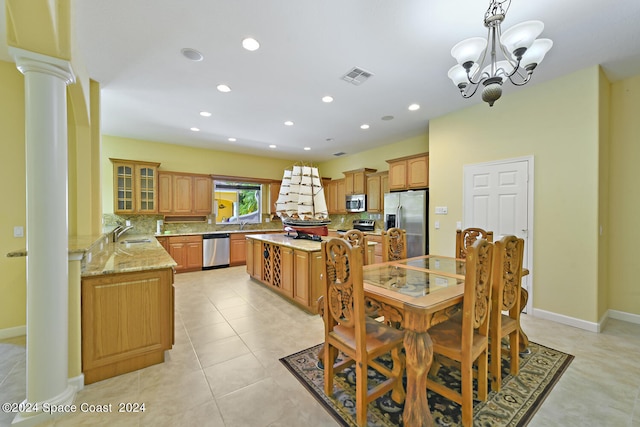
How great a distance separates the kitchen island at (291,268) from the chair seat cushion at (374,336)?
34.2 inches

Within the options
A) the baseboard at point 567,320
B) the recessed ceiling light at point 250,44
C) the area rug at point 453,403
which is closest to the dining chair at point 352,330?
the area rug at point 453,403

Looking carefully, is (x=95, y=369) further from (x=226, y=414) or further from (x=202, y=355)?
(x=226, y=414)

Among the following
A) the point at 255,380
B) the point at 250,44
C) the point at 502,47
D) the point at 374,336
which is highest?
the point at 250,44

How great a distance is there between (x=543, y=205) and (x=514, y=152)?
78 cm

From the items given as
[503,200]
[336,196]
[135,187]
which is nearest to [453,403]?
[503,200]

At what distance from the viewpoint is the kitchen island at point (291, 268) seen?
3289 mm

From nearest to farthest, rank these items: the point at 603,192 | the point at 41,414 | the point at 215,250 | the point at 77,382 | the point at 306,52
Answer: the point at 41,414
the point at 77,382
the point at 306,52
the point at 603,192
the point at 215,250

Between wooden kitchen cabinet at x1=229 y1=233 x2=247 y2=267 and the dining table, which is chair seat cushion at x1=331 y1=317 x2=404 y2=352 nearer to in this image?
the dining table

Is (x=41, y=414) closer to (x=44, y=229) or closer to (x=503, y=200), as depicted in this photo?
(x=44, y=229)

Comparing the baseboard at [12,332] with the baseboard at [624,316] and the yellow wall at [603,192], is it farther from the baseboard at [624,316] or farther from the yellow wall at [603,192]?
the baseboard at [624,316]

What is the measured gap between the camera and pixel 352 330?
1773mm

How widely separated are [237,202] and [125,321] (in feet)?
16.6

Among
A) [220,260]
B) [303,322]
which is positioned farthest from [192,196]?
[303,322]

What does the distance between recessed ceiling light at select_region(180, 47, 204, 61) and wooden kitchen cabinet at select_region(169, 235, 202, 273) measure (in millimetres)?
4043
